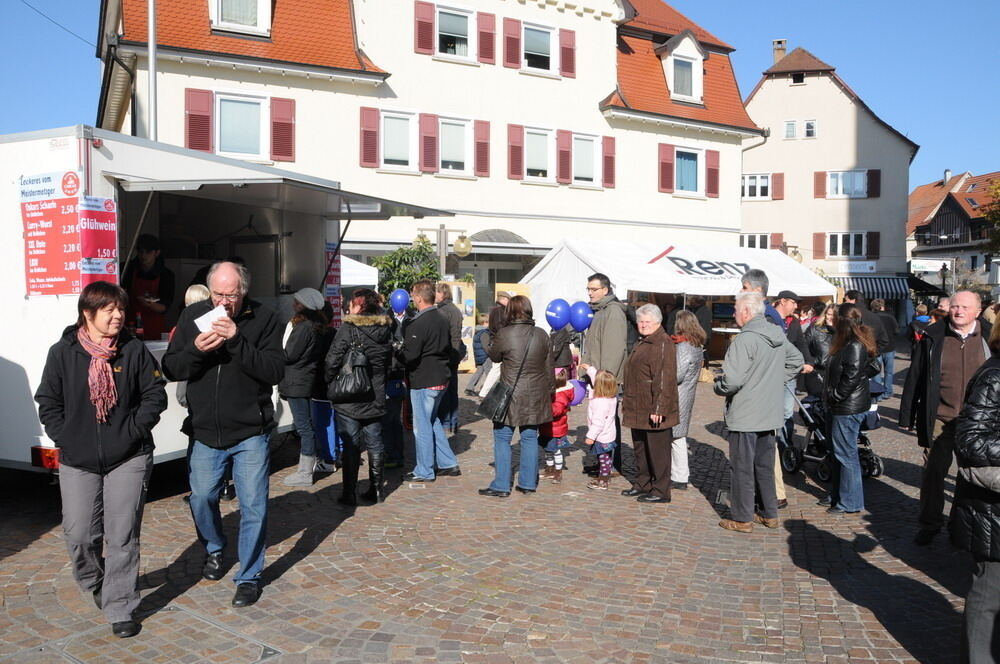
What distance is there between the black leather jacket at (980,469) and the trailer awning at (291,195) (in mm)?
5199

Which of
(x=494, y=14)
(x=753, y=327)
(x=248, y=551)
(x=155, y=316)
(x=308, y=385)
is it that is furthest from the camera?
(x=494, y=14)

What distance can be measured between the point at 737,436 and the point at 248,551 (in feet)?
12.2

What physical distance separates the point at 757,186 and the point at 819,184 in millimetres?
2936

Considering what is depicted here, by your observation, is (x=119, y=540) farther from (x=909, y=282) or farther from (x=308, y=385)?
(x=909, y=282)

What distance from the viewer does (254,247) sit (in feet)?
34.5

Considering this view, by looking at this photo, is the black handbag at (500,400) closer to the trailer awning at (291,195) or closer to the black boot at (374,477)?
the black boot at (374,477)

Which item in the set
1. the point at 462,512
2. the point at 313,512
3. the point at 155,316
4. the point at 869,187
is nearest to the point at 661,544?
the point at 462,512

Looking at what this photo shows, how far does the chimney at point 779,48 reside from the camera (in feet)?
150

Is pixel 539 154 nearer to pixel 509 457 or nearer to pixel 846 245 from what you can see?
pixel 509 457

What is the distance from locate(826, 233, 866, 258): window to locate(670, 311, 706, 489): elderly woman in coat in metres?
36.7

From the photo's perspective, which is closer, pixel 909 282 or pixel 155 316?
pixel 155 316

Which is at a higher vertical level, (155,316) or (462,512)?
(155,316)

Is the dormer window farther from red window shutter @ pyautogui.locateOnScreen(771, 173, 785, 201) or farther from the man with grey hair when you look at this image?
the man with grey hair

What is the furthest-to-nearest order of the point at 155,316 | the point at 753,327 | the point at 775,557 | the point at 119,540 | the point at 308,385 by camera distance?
1. the point at 155,316
2. the point at 308,385
3. the point at 753,327
4. the point at 775,557
5. the point at 119,540
